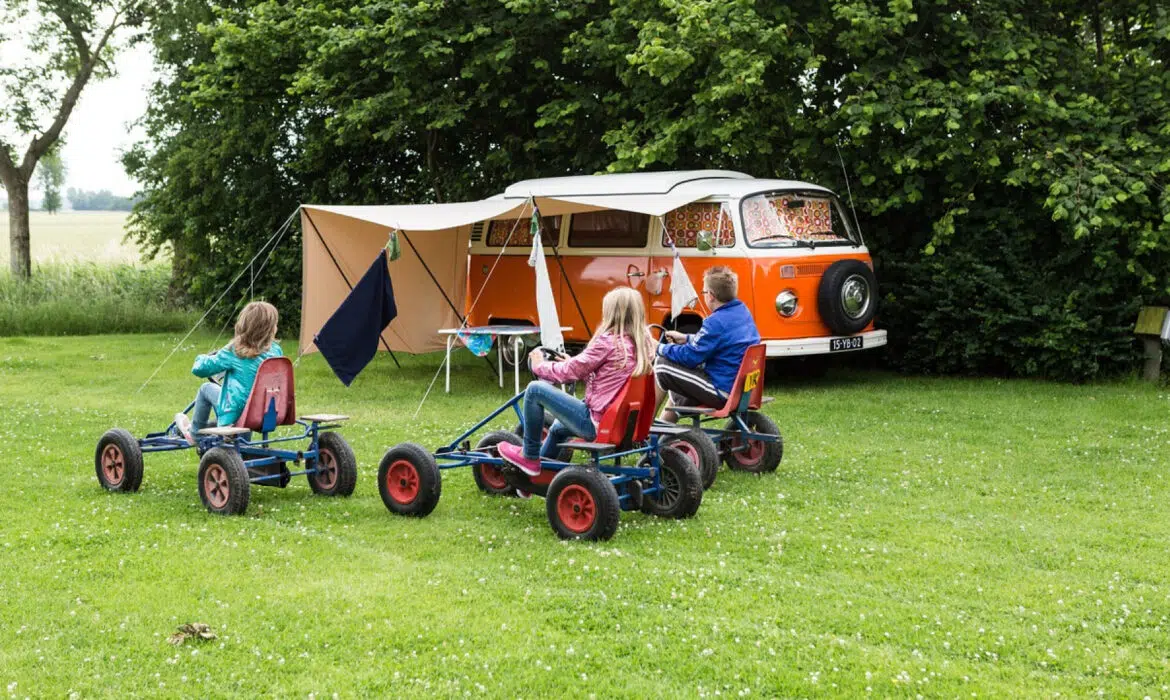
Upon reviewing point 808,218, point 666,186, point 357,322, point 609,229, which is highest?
point 666,186

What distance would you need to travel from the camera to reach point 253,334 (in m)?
8.46

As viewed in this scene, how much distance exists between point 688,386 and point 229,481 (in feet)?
10.9

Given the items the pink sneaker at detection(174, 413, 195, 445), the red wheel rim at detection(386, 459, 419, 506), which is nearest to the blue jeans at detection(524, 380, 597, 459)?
the red wheel rim at detection(386, 459, 419, 506)

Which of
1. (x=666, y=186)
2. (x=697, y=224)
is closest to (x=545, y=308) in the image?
(x=697, y=224)

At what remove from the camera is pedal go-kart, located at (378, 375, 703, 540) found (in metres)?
7.42

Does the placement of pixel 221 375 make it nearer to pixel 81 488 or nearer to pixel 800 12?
pixel 81 488

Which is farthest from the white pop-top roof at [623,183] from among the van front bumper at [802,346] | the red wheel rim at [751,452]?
the red wheel rim at [751,452]

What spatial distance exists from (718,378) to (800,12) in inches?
315

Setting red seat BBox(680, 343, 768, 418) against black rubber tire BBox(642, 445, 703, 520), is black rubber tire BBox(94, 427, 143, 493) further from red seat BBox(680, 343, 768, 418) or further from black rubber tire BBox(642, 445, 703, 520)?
red seat BBox(680, 343, 768, 418)

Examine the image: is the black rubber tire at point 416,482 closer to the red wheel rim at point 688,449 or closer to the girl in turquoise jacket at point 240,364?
the girl in turquoise jacket at point 240,364

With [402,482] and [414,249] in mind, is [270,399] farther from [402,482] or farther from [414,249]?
[414,249]

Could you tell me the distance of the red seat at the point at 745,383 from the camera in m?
9.05

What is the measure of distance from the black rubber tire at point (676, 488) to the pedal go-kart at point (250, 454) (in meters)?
2.16

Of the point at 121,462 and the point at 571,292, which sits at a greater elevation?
the point at 571,292
